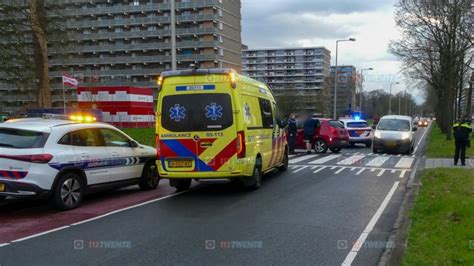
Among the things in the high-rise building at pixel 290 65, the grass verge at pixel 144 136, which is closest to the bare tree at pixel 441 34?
the grass verge at pixel 144 136

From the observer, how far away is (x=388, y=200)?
9828 mm

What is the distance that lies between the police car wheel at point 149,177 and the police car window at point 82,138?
5.20ft

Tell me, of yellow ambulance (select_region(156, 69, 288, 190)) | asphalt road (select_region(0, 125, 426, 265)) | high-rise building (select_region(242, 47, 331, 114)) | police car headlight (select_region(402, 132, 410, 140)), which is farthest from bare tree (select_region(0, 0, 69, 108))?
high-rise building (select_region(242, 47, 331, 114))

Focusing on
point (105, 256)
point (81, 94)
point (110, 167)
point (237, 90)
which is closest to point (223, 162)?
point (237, 90)

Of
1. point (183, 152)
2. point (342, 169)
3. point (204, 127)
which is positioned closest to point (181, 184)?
point (183, 152)

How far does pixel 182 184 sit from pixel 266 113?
290 centimetres

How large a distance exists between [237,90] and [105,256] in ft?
17.1

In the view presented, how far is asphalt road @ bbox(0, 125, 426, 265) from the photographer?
5.79 metres

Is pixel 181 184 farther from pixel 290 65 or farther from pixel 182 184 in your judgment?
pixel 290 65

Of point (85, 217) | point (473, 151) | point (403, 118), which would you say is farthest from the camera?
point (403, 118)

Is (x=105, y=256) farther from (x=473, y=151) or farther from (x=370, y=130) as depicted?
(x=370, y=130)

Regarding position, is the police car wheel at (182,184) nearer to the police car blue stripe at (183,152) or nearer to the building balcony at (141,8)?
the police car blue stripe at (183,152)

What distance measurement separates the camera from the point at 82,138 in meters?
9.34

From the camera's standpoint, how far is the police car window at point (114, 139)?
10055 mm
